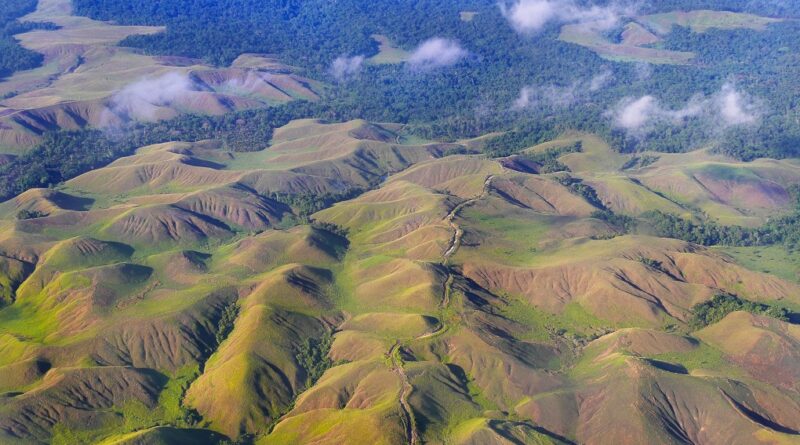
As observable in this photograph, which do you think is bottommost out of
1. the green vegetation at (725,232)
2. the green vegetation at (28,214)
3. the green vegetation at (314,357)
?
the green vegetation at (725,232)

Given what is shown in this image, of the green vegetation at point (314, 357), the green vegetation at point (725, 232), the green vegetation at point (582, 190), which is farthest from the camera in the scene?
the green vegetation at point (582, 190)

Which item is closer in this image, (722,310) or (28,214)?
(722,310)

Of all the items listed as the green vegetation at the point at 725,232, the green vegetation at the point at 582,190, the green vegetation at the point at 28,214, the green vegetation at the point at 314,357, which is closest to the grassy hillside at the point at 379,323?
the green vegetation at the point at 314,357

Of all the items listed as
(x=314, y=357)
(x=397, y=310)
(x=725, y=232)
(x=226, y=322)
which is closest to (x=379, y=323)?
(x=397, y=310)

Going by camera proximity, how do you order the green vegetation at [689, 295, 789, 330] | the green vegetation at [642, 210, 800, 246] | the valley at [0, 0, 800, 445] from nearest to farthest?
the valley at [0, 0, 800, 445] → the green vegetation at [689, 295, 789, 330] → the green vegetation at [642, 210, 800, 246]

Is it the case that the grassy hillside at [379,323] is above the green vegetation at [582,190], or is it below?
above

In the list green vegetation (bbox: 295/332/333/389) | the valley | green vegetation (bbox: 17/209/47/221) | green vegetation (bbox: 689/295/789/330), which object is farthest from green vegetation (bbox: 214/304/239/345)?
green vegetation (bbox: 689/295/789/330)

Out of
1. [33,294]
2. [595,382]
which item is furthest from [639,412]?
[33,294]

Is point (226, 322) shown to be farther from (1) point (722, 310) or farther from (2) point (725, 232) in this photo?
(2) point (725, 232)

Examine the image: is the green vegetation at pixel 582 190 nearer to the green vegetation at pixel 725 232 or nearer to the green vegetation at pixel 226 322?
the green vegetation at pixel 725 232

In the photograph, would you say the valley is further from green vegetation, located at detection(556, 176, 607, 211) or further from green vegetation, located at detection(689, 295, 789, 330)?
green vegetation, located at detection(556, 176, 607, 211)
